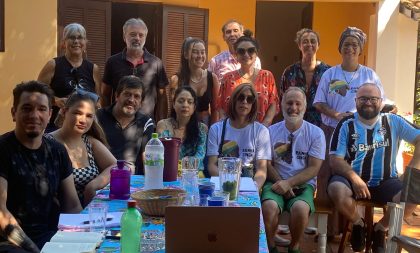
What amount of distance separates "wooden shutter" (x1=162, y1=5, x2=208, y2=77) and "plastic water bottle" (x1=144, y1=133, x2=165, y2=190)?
5.27m

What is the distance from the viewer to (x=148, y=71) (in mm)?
5469

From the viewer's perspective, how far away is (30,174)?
10.4ft

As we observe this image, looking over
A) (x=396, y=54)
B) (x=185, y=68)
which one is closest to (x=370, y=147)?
(x=185, y=68)

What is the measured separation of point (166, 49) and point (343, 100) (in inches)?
150

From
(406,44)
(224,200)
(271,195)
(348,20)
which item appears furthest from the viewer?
(348,20)

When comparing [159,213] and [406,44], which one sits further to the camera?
[406,44]

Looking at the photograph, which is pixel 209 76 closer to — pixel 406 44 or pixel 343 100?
pixel 343 100

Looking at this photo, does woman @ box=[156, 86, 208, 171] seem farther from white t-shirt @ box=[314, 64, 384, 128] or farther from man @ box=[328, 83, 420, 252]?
white t-shirt @ box=[314, 64, 384, 128]

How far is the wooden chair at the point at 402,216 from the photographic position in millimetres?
2979

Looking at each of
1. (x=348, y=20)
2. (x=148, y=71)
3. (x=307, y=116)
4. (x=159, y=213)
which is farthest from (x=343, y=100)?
(x=348, y=20)

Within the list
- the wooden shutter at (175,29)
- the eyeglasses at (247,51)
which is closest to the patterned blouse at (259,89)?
the eyeglasses at (247,51)

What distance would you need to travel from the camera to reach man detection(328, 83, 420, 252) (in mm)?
4758

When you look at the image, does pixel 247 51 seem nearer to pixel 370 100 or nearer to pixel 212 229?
pixel 370 100

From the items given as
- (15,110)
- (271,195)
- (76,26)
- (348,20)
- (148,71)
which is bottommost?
(271,195)
